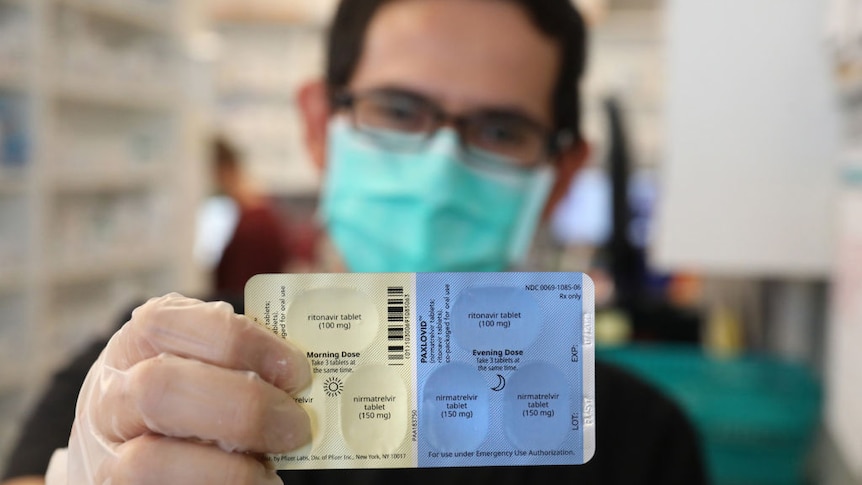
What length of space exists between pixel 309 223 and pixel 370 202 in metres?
4.77

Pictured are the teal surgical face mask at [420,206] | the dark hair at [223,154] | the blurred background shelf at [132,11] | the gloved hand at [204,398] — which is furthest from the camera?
the dark hair at [223,154]

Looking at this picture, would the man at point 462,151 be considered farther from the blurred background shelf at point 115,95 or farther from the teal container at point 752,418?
the blurred background shelf at point 115,95

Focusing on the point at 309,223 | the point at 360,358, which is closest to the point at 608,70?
the point at 309,223

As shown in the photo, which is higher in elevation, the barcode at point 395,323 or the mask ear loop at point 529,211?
the barcode at point 395,323

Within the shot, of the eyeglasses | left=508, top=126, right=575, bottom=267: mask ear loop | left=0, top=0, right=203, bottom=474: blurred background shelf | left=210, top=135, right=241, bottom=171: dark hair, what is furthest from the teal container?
left=210, top=135, right=241, bottom=171: dark hair

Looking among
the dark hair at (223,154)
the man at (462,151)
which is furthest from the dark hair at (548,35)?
the dark hair at (223,154)

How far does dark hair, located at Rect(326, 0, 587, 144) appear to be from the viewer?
3.33 ft

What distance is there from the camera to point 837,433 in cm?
125

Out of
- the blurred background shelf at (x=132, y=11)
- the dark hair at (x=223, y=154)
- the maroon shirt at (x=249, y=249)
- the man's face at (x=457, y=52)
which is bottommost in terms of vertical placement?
the maroon shirt at (x=249, y=249)

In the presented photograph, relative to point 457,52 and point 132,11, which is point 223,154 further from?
point 457,52

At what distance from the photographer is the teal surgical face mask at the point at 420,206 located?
0.87m

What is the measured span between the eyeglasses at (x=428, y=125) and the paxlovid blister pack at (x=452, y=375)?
0.46m

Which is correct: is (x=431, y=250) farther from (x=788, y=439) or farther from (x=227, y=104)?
(x=227, y=104)

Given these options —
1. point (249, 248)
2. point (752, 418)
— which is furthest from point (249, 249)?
point (752, 418)
